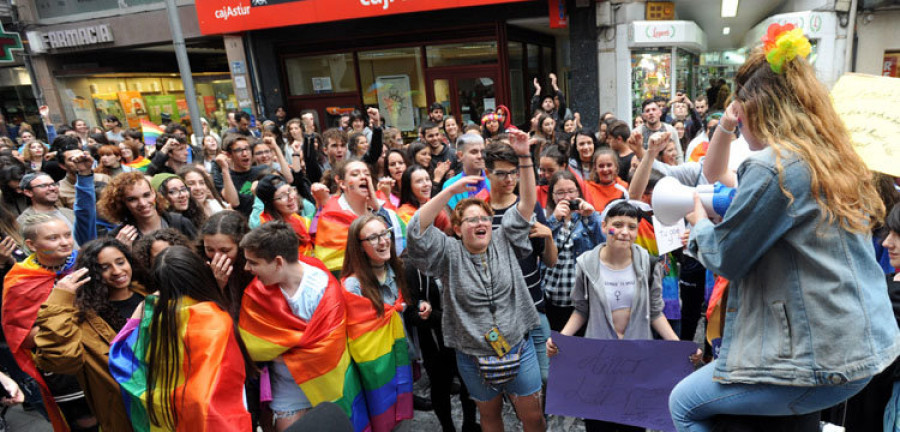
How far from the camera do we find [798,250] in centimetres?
139

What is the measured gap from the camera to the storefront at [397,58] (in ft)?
34.1

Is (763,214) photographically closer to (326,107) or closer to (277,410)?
(277,410)

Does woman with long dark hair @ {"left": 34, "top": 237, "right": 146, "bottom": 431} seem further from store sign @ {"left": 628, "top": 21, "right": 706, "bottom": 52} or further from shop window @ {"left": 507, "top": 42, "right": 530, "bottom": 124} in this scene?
shop window @ {"left": 507, "top": 42, "right": 530, "bottom": 124}

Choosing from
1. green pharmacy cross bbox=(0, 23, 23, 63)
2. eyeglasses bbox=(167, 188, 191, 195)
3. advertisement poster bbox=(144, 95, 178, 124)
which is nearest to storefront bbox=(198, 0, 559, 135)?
green pharmacy cross bbox=(0, 23, 23, 63)

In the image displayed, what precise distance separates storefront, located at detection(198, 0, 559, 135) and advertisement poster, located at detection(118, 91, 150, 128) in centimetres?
542

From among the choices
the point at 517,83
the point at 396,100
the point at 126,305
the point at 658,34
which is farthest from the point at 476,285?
the point at 396,100

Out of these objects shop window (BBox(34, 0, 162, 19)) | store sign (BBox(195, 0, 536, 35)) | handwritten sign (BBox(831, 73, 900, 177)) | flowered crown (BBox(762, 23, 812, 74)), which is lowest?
handwritten sign (BBox(831, 73, 900, 177))

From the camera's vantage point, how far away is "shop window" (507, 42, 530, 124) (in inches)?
433

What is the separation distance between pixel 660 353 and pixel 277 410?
2006 millimetres

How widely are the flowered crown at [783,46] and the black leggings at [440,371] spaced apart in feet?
7.53

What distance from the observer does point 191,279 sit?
239cm

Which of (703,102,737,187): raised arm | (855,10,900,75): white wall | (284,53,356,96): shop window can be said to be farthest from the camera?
(284,53,356,96): shop window

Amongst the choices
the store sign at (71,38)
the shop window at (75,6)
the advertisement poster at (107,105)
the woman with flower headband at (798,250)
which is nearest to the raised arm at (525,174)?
the woman with flower headband at (798,250)

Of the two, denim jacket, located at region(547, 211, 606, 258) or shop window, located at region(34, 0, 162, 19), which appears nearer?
denim jacket, located at region(547, 211, 606, 258)
